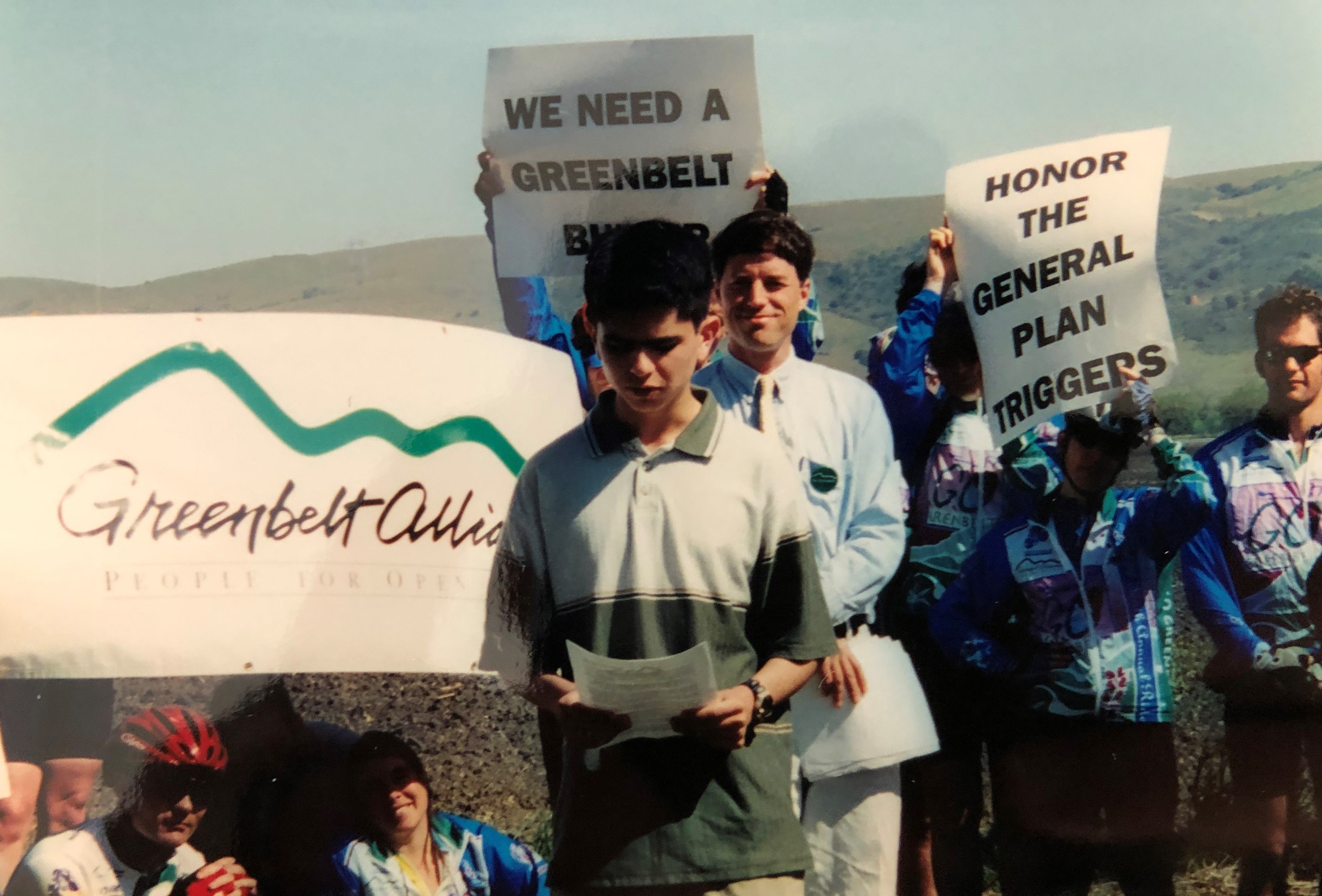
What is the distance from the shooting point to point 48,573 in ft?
9.44

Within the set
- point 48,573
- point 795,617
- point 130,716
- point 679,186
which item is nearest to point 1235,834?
point 795,617

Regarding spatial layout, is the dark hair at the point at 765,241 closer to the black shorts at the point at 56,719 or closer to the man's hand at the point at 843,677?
the man's hand at the point at 843,677

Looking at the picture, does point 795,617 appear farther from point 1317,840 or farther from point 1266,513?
point 1317,840

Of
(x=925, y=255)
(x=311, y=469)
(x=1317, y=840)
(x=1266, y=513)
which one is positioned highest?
(x=925, y=255)

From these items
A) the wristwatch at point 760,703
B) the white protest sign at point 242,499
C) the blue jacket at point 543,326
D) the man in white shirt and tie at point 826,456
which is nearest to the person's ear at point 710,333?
the man in white shirt and tie at point 826,456

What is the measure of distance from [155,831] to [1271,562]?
8.41 feet

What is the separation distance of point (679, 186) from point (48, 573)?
1602 millimetres

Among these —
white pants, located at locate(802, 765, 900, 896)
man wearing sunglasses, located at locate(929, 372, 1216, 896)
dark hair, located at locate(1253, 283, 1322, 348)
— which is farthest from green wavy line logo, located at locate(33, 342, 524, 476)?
dark hair, located at locate(1253, 283, 1322, 348)

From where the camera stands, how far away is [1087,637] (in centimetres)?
289

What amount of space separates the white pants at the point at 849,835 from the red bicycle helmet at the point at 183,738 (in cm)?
131

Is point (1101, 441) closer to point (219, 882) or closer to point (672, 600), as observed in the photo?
point (672, 600)

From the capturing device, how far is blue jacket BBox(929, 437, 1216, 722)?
289 centimetres

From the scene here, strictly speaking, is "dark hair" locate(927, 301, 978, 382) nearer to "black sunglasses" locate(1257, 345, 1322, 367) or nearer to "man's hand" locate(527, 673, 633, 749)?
"black sunglasses" locate(1257, 345, 1322, 367)

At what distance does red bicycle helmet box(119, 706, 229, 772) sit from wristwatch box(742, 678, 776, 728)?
47.2 inches
